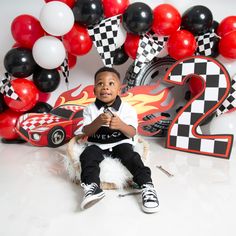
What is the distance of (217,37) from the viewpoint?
1709 mm

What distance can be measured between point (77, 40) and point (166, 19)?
0.51 m

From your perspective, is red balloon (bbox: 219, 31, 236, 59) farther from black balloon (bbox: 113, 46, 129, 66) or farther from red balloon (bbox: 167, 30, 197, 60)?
black balloon (bbox: 113, 46, 129, 66)

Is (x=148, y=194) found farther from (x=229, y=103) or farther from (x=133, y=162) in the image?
(x=229, y=103)

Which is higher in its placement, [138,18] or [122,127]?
[138,18]

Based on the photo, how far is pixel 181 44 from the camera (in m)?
→ 1.66

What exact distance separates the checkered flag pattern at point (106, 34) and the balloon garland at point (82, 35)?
0.02m

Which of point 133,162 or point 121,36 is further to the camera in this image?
point 121,36

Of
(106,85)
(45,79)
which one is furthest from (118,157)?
(45,79)

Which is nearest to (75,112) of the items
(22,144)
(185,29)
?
(22,144)

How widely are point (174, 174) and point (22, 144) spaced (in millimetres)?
989

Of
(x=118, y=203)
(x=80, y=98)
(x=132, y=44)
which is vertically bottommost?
(x=118, y=203)

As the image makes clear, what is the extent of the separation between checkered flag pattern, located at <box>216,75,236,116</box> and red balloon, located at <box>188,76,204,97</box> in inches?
6.7

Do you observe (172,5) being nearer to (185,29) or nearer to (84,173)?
(185,29)

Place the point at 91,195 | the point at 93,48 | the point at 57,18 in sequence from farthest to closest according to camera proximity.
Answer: the point at 93,48
the point at 57,18
the point at 91,195
